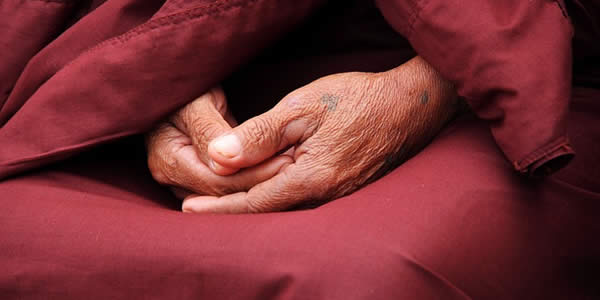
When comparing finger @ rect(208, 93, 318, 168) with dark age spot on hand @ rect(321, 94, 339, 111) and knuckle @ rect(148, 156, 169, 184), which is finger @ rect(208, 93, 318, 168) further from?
knuckle @ rect(148, 156, 169, 184)

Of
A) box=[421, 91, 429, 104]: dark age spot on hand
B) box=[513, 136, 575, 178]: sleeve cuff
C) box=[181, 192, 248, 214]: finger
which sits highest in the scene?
box=[421, 91, 429, 104]: dark age spot on hand

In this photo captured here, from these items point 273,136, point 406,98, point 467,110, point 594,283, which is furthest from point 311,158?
point 594,283

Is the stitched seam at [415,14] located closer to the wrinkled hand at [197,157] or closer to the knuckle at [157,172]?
the wrinkled hand at [197,157]

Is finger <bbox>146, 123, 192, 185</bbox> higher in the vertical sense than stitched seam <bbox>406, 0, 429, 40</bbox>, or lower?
lower

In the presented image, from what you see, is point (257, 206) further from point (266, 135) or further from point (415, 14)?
point (415, 14)

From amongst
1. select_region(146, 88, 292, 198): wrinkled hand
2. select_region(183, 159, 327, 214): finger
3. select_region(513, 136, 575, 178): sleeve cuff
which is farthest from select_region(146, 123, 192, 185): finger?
select_region(513, 136, 575, 178): sleeve cuff

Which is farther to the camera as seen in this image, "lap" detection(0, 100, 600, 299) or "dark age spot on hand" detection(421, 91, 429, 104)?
"dark age spot on hand" detection(421, 91, 429, 104)

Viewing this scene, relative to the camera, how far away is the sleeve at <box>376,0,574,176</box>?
0.61 meters

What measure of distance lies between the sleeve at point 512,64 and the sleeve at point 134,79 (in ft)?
0.75

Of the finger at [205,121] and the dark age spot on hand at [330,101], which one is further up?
the dark age spot on hand at [330,101]

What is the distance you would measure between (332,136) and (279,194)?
3.9 inches

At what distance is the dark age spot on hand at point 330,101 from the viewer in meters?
0.72

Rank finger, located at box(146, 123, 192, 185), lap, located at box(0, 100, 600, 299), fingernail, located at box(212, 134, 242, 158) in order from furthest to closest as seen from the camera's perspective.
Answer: finger, located at box(146, 123, 192, 185), fingernail, located at box(212, 134, 242, 158), lap, located at box(0, 100, 600, 299)

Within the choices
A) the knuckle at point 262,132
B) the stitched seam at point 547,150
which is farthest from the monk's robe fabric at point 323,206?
the knuckle at point 262,132
